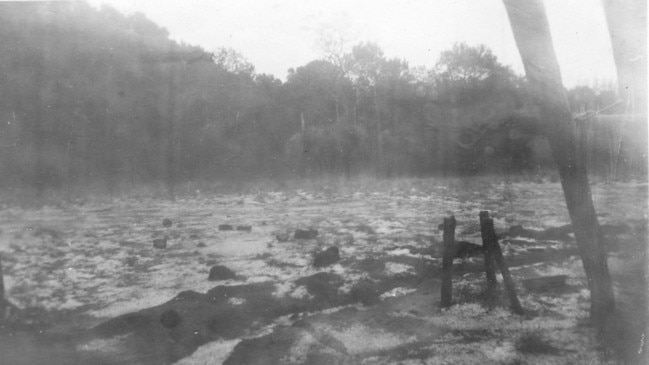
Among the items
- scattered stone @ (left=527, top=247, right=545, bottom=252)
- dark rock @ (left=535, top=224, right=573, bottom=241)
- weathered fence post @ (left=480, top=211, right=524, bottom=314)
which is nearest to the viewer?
weathered fence post @ (left=480, top=211, right=524, bottom=314)

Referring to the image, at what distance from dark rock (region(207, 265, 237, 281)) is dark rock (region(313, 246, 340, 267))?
1150mm

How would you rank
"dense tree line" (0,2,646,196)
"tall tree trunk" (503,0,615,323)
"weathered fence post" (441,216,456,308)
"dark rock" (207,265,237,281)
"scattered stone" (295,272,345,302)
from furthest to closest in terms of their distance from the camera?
1. "dense tree line" (0,2,646,196)
2. "dark rock" (207,265,237,281)
3. "scattered stone" (295,272,345,302)
4. "weathered fence post" (441,216,456,308)
5. "tall tree trunk" (503,0,615,323)

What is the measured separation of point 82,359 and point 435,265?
13.8 ft

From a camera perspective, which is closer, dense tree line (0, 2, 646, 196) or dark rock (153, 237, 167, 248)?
dark rock (153, 237, 167, 248)

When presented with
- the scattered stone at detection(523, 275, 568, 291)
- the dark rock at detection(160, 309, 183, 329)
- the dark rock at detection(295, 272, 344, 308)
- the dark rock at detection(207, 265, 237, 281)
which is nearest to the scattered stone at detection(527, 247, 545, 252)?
the scattered stone at detection(523, 275, 568, 291)

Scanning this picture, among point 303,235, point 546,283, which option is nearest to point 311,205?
point 303,235

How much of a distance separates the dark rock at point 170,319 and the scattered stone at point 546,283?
3.74m

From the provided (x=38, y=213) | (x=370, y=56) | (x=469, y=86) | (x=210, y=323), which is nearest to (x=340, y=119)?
(x=370, y=56)

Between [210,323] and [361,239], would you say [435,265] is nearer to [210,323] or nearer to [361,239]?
[361,239]

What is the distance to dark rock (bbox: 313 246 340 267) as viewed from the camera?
19.2ft

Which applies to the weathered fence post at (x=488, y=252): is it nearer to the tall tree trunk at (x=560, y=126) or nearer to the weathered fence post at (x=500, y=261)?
the weathered fence post at (x=500, y=261)

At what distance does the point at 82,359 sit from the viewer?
343 centimetres

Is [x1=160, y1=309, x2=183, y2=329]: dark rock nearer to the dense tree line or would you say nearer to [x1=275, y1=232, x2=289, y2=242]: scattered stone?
[x1=275, y1=232, x2=289, y2=242]: scattered stone

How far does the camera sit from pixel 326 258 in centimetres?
595
